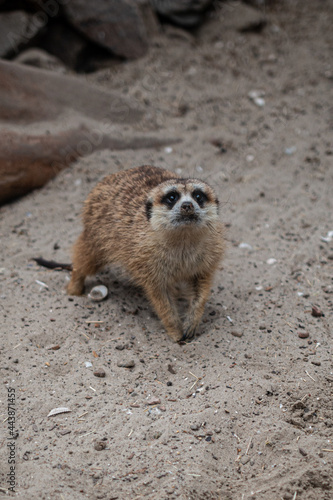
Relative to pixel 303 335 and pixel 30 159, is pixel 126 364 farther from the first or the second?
pixel 30 159

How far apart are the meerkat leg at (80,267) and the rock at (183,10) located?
15.7 feet

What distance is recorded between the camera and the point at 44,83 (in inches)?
227

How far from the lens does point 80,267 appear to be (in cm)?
401

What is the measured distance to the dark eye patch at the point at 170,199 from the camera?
10.8 feet

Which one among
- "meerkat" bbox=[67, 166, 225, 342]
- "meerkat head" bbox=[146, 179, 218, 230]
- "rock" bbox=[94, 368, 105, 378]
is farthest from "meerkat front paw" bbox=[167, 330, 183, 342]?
"meerkat head" bbox=[146, 179, 218, 230]

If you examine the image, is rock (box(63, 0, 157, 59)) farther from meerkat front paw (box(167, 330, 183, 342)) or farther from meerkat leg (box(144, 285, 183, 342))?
meerkat front paw (box(167, 330, 183, 342))

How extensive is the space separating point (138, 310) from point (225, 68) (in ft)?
15.4

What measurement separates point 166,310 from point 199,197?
862mm

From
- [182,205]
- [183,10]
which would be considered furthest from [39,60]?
[182,205]

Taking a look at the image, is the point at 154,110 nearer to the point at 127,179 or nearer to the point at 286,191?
the point at 286,191

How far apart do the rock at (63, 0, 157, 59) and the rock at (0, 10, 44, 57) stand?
0.50 metres

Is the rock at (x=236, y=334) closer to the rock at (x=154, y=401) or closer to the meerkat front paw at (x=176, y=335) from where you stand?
the meerkat front paw at (x=176, y=335)

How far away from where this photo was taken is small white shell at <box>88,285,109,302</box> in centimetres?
393

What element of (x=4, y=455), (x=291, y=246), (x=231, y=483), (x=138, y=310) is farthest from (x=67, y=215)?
(x=231, y=483)
